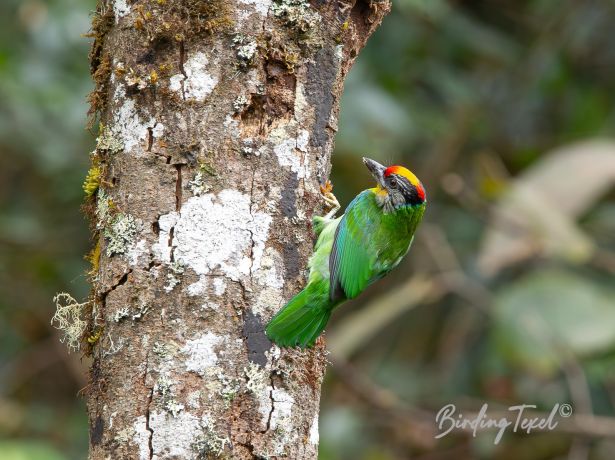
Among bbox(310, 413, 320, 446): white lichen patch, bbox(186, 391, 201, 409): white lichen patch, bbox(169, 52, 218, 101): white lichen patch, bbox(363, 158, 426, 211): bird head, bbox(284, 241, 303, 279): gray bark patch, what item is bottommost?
bbox(310, 413, 320, 446): white lichen patch

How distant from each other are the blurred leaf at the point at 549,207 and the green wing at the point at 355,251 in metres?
1.58

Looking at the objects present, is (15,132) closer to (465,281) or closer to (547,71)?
(465,281)

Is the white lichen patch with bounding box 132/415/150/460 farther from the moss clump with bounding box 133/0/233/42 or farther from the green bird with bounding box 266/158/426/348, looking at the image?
the moss clump with bounding box 133/0/233/42

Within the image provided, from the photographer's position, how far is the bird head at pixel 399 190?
395cm

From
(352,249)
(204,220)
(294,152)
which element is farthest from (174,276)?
(352,249)

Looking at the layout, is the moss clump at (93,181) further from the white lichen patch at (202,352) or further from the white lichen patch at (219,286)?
the white lichen patch at (202,352)

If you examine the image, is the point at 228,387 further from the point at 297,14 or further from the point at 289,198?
the point at 297,14

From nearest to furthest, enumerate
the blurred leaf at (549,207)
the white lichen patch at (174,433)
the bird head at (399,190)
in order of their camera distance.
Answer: the white lichen patch at (174,433) < the bird head at (399,190) < the blurred leaf at (549,207)

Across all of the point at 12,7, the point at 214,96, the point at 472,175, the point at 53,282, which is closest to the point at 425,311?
the point at 472,175

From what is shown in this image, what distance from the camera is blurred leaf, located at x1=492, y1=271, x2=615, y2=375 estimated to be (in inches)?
204

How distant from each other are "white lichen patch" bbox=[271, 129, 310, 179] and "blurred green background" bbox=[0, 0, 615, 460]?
2.48m

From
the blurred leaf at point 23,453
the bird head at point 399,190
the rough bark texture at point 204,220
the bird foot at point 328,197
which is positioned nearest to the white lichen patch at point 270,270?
the rough bark texture at point 204,220

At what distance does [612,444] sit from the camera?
6.90 meters

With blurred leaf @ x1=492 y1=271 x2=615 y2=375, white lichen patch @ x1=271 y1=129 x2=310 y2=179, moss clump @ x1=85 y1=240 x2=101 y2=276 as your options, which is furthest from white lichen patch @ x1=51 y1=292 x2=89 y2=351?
blurred leaf @ x1=492 y1=271 x2=615 y2=375
